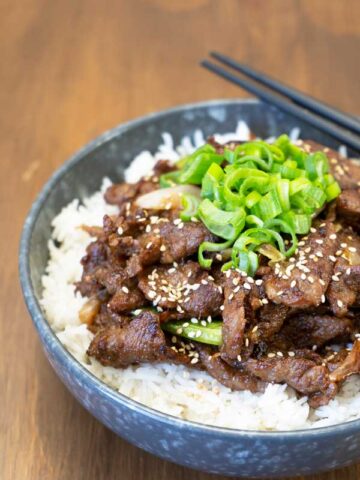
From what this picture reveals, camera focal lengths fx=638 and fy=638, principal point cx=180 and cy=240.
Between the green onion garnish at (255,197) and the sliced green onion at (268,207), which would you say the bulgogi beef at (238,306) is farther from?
the sliced green onion at (268,207)

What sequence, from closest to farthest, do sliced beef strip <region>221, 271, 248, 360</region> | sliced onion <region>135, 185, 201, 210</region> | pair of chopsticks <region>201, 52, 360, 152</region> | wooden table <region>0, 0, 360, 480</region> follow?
1. sliced beef strip <region>221, 271, 248, 360</region>
2. sliced onion <region>135, 185, 201, 210</region>
3. pair of chopsticks <region>201, 52, 360, 152</region>
4. wooden table <region>0, 0, 360, 480</region>

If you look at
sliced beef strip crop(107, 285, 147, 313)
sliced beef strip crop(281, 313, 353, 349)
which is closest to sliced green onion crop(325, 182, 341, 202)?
sliced beef strip crop(281, 313, 353, 349)

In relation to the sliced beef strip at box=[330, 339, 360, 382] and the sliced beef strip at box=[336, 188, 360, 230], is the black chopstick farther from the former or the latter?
the sliced beef strip at box=[330, 339, 360, 382]

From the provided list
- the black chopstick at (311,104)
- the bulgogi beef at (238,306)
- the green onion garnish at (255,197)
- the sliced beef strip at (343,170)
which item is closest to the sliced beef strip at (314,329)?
the bulgogi beef at (238,306)

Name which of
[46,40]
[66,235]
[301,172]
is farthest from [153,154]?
[46,40]

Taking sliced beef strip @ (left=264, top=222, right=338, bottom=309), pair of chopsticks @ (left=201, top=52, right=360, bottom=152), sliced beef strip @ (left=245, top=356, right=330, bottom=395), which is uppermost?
pair of chopsticks @ (left=201, top=52, right=360, bottom=152)

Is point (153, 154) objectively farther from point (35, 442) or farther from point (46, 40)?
point (46, 40)
